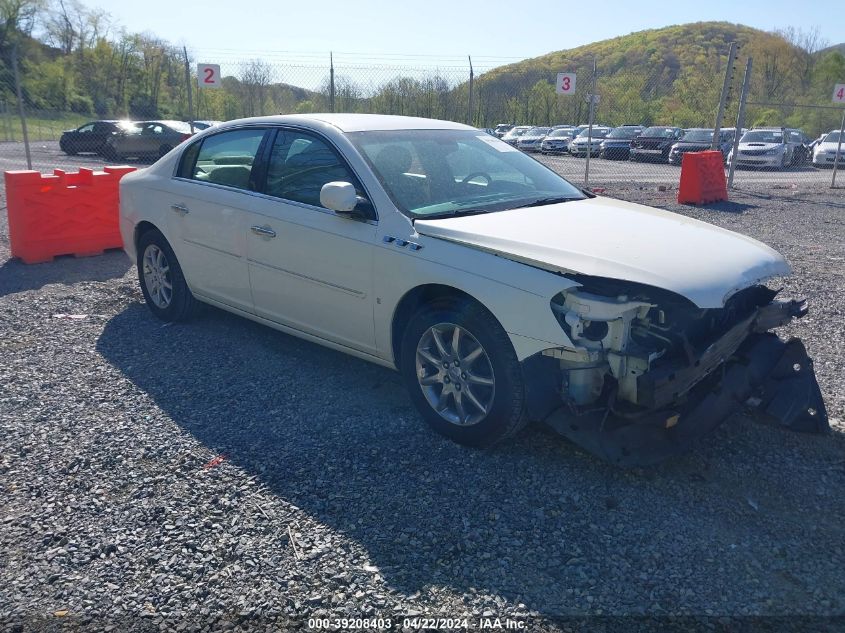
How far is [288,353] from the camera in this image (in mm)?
5617

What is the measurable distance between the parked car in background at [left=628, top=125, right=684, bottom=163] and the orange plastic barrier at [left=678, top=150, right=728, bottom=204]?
1337cm

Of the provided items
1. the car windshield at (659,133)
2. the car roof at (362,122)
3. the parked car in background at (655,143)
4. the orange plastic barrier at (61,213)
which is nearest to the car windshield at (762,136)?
the parked car in background at (655,143)

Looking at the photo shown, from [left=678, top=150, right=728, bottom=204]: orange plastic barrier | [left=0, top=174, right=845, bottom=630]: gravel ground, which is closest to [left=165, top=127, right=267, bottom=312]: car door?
[left=0, top=174, right=845, bottom=630]: gravel ground

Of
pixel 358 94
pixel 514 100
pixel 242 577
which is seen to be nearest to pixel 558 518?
pixel 242 577

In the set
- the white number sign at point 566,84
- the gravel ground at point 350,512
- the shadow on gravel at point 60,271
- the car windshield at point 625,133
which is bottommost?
the gravel ground at point 350,512

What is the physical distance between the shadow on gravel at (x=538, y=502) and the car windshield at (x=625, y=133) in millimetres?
26528

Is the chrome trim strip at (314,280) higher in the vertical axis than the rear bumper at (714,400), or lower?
higher

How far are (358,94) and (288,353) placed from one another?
12.4 m

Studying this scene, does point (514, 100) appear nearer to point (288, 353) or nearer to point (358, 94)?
point (358, 94)

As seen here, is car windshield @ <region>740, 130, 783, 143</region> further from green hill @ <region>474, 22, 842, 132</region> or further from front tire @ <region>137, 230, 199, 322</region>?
front tire @ <region>137, 230, 199, 322</region>

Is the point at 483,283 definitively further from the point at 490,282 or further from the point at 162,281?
the point at 162,281

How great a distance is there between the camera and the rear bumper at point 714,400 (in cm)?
361

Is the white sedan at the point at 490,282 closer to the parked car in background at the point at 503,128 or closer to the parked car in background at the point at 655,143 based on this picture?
the parked car in background at the point at 655,143

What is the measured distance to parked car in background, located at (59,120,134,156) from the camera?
83.0 ft
